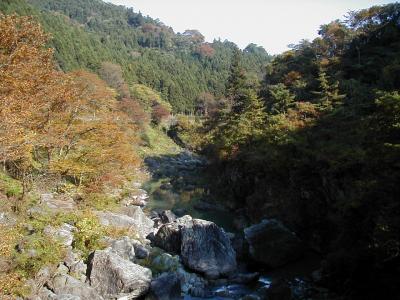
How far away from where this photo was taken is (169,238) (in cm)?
2123

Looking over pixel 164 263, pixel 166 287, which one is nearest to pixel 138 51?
pixel 164 263

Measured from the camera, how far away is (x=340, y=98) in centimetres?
3350

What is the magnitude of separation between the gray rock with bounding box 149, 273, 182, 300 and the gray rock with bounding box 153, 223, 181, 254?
4209mm

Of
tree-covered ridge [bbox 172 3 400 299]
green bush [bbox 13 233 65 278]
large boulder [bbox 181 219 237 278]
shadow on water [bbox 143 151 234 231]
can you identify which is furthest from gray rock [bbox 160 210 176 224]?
green bush [bbox 13 233 65 278]

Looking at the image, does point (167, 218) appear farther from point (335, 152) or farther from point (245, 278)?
point (335, 152)

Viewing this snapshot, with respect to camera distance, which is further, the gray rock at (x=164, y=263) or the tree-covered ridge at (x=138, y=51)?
the tree-covered ridge at (x=138, y=51)

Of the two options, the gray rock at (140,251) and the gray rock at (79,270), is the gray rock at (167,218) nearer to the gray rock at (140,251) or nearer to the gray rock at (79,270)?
the gray rock at (140,251)

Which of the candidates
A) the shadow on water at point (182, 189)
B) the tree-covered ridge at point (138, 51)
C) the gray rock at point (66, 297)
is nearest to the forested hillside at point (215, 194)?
the shadow on water at point (182, 189)

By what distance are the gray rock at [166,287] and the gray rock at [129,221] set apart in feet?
21.3

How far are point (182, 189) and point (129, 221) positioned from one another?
2091cm

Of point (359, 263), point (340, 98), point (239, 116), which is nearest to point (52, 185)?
point (359, 263)

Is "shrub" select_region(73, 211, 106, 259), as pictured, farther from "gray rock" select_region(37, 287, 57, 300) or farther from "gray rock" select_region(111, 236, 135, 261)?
"gray rock" select_region(37, 287, 57, 300)

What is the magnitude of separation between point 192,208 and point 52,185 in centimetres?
1447

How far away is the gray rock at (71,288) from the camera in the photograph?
1352cm
